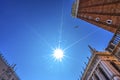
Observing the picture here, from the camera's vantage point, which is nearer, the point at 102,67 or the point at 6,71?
the point at 102,67

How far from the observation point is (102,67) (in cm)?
3506

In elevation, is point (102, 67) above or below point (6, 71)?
below

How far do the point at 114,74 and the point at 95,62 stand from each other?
9202 millimetres

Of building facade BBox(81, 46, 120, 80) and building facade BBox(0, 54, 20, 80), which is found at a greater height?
building facade BBox(0, 54, 20, 80)

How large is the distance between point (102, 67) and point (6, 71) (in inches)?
1351

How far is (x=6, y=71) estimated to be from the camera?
178ft

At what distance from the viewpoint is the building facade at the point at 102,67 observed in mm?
31784

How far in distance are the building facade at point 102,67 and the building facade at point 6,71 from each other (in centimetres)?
2699

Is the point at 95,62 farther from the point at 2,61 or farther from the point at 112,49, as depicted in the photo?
the point at 2,61

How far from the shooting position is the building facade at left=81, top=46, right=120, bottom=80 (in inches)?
1251

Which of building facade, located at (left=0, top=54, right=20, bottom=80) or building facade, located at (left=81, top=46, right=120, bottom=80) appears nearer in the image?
building facade, located at (left=81, top=46, right=120, bottom=80)

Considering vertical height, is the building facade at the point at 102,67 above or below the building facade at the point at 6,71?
below

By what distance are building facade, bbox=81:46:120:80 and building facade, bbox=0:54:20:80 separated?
26994mm

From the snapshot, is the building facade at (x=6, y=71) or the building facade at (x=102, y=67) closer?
the building facade at (x=102, y=67)
